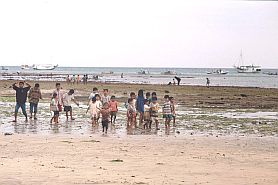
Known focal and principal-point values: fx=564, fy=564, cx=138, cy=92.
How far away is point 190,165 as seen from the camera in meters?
12.4

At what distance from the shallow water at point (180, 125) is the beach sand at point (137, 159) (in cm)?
93

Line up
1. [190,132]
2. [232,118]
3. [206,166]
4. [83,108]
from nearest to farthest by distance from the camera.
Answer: [206,166] < [190,132] < [232,118] < [83,108]

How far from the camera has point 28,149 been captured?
47.4 feet

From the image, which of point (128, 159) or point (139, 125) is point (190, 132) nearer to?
point (139, 125)

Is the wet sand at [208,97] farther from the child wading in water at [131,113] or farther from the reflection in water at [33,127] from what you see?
the reflection in water at [33,127]

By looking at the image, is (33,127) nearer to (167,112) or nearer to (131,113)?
(131,113)

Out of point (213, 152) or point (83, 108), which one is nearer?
point (213, 152)

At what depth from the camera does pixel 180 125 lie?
22469 mm

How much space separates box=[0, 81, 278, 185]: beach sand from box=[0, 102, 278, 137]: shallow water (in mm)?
929

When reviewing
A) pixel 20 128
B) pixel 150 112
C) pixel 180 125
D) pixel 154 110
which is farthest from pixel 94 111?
pixel 180 125

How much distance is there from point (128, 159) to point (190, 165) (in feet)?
5.01

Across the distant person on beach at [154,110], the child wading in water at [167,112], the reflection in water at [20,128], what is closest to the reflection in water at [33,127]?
the reflection in water at [20,128]

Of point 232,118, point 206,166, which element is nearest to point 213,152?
point 206,166

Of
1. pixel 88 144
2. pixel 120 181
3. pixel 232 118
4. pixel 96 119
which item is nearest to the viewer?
pixel 120 181
